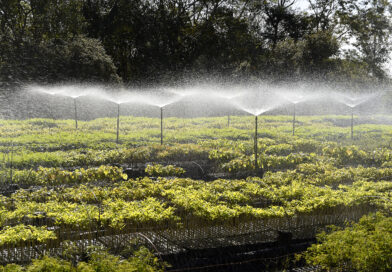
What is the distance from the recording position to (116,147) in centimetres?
1568

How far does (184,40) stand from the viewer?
114 feet

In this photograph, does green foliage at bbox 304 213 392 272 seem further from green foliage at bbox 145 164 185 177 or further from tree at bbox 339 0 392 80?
tree at bbox 339 0 392 80

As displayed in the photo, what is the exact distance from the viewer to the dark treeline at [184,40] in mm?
26953

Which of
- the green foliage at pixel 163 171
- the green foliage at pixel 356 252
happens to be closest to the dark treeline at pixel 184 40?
the green foliage at pixel 163 171

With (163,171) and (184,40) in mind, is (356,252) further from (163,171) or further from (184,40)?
(184,40)

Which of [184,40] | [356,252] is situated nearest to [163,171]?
[356,252]

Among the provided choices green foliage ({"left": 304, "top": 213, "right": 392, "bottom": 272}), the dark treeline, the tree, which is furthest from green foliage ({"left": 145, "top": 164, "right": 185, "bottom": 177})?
the tree

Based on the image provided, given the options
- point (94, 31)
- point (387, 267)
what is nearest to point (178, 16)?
point (94, 31)

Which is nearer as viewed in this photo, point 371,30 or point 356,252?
point 356,252

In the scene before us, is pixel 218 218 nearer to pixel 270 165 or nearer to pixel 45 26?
pixel 270 165

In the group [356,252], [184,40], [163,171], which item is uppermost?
[184,40]

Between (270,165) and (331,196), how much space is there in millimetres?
→ 4331

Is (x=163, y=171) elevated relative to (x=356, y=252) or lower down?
elevated

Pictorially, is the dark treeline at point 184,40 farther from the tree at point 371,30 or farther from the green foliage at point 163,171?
the green foliage at point 163,171
